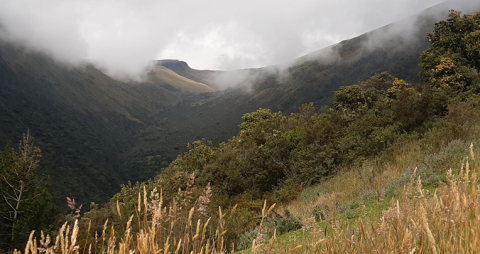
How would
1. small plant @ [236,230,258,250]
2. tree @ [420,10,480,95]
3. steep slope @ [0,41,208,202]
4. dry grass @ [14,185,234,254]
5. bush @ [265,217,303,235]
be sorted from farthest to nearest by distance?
steep slope @ [0,41,208,202] < tree @ [420,10,480,95] < bush @ [265,217,303,235] < small plant @ [236,230,258,250] < dry grass @ [14,185,234,254]

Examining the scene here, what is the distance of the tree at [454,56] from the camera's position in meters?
16.1

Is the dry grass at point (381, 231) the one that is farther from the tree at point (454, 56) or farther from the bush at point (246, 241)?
the tree at point (454, 56)

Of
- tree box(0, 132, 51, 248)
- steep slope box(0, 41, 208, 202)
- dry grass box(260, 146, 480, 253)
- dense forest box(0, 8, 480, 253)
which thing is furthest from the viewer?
steep slope box(0, 41, 208, 202)

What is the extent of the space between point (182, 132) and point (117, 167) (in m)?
42.5

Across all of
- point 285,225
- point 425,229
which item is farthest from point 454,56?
point 425,229

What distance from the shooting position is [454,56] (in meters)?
18.0

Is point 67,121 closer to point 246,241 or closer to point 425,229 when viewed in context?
point 246,241

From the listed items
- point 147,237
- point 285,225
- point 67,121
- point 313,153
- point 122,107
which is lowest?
point 313,153

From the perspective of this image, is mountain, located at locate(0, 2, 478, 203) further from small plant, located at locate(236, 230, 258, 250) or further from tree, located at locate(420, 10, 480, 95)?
small plant, located at locate(236, 230, 258, 250)

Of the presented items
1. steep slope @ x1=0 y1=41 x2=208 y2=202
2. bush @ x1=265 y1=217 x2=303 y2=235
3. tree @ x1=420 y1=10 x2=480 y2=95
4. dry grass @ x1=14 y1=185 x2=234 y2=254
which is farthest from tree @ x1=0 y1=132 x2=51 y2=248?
steep slope @ x1=0 y1=41 x2=208 y2=202

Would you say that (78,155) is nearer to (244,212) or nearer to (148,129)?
(148,129)

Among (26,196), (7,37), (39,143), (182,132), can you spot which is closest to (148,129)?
(182,132)

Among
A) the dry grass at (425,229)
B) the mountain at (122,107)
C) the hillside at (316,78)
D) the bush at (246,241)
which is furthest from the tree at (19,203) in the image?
the hillside at (316,78)

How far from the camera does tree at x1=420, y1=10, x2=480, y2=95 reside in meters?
16.1
